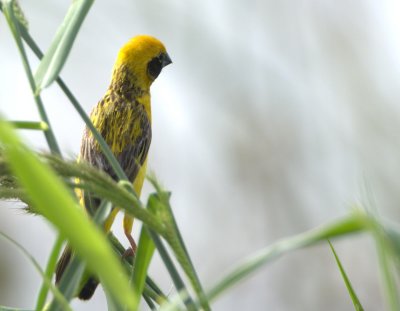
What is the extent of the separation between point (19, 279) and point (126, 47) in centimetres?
228

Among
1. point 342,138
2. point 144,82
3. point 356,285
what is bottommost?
point 356,285

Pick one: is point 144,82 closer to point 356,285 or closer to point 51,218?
point 356,285

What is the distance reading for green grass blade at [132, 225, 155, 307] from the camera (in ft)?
5.20

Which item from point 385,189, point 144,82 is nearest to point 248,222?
point 385,189

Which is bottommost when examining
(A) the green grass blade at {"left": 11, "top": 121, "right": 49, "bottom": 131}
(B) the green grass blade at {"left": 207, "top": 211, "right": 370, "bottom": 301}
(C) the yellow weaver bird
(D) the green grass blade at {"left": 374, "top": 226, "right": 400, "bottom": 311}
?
(C) the yellow weaver bird

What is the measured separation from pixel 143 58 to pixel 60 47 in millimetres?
3273

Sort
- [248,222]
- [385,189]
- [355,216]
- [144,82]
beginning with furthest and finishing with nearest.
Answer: [248,222] < [385,189] < [144,82] < [355,216]

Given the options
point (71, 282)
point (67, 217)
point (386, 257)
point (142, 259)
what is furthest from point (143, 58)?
point (67, 217)

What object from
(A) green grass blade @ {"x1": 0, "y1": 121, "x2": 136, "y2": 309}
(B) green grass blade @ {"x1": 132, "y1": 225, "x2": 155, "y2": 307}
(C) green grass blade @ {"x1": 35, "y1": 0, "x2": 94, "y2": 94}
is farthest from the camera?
(C) green grass blade @ {"x1": 35, "y1": 0, "x2": 94, "y2": 94}

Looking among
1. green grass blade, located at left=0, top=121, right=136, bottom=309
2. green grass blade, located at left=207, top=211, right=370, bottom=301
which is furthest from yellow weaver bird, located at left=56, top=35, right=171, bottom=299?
green grass blade, located at left=0, top=121, right=136, bottom=309

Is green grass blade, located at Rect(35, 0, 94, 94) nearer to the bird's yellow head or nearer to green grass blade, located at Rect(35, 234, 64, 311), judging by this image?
green grass blade, located at Rect(35, 234, 64, 311)

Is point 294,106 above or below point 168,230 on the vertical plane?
below

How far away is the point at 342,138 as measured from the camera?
5.86 meters

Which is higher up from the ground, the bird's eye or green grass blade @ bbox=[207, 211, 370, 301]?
green grass blade @ bbox=[207, 211, 370, 301]
